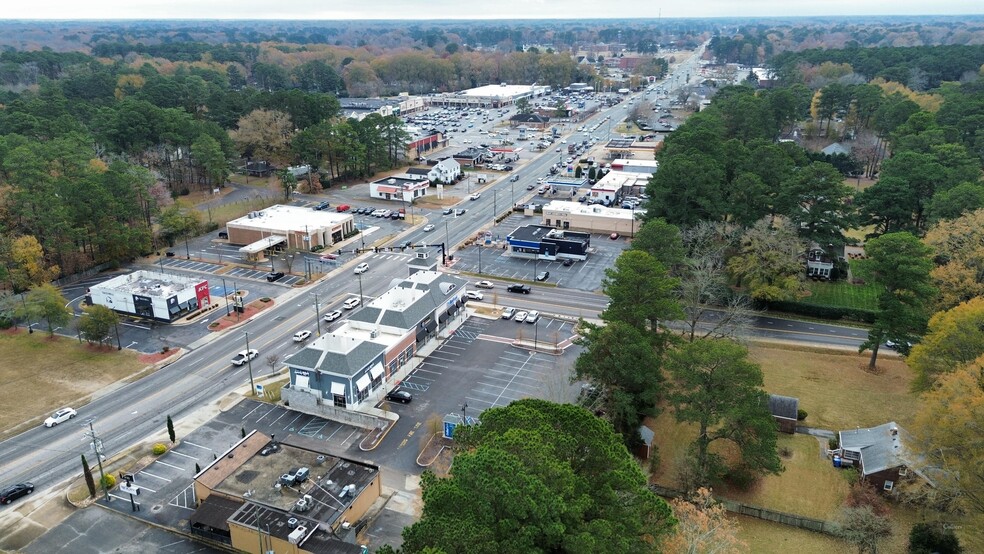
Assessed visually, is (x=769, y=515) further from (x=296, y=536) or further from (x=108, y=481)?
(x=108, y=481)

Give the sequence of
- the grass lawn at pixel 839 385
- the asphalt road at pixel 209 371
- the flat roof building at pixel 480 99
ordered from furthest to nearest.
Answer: the flat roof building at pixel 480 99 < the grass lawn at pixel 839 385 < the asphalt road at pixel 209 371

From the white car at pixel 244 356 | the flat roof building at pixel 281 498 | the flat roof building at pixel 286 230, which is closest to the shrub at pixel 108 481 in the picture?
the flat roof building at pixel 281 498

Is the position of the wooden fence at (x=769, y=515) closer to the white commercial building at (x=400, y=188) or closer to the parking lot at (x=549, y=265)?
the parking lot at (x=549, y=265)

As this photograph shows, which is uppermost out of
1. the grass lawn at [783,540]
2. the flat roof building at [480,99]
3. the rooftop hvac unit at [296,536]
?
the flat roof building at [480,99]

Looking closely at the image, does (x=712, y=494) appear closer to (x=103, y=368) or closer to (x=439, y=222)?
(x=103, y=368)

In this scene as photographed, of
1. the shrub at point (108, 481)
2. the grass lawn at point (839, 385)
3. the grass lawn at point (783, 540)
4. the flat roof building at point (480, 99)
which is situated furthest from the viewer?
the flat roof building at point (480, 99)

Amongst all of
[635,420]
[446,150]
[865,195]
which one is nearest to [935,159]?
[865,195]

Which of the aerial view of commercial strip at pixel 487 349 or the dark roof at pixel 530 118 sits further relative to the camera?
the dark roof at pixel 530 118
